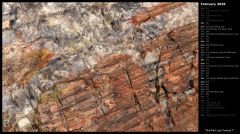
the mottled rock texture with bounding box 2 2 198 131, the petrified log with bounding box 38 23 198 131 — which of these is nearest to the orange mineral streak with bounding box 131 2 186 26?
the mottled rock texture with bounding box 2 2 198 131

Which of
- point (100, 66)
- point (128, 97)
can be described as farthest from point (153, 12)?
point (128, 97)

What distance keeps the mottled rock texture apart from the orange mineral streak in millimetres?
54

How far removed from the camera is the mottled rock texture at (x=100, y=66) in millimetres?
22656

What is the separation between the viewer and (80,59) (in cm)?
2314

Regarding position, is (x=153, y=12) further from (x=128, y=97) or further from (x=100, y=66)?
(x=128, y=97)

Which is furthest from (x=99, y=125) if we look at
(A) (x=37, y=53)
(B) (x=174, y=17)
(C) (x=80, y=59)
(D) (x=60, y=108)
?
(B) (x=174, y=17)

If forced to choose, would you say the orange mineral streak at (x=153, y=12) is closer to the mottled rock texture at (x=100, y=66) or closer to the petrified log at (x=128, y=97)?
the mottled rock texture at (x=100, y=66)

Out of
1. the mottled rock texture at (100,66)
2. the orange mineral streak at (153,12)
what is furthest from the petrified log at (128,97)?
the orange mineral streak at (153,12)

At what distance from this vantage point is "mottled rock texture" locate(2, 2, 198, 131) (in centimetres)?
2266

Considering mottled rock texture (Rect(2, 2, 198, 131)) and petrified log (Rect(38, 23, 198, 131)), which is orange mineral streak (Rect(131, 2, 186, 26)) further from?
petrified log (Rect(38, 23, 198, 131))

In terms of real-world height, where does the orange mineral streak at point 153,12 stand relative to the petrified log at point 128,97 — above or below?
above

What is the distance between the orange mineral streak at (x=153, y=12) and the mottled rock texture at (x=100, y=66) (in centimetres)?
5

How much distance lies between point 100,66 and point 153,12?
4.20m

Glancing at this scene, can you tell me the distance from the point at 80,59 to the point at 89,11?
2.78m
